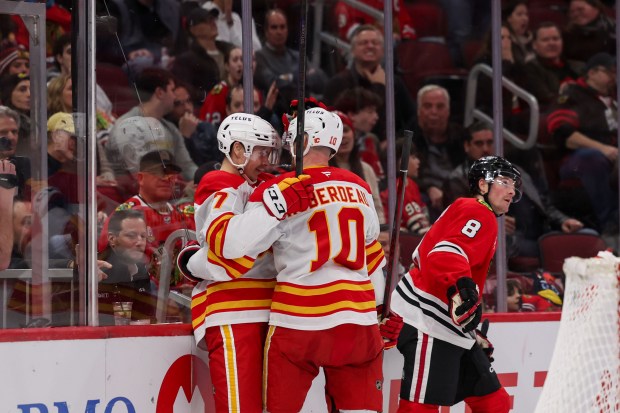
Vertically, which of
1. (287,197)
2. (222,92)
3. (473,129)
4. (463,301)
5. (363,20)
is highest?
(363,20)

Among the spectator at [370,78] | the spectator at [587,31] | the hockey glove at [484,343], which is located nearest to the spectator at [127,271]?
the hockey glove at [484,343]

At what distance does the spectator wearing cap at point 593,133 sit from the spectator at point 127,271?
2.59m

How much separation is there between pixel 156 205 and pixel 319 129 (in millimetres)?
673

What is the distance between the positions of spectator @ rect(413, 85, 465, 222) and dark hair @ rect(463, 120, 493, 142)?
0.08 ft

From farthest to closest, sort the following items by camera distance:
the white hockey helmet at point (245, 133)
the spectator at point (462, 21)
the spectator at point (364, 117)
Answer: the spectator at point (462, 21), the spectator at point (364, 117), the white hockey helmet at point (245, 133)

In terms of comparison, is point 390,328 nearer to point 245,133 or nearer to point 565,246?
point 245,133

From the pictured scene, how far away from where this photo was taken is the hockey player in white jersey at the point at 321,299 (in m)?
3.50

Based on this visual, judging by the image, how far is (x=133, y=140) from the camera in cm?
393

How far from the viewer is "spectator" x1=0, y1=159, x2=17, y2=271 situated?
355 centimetres

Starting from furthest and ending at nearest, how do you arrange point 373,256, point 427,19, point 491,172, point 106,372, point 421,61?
point 427,19 → point 421,61 → point 491,172 → point 373,256 → point 106,372

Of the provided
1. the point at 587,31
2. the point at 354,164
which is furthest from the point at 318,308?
the point at 587,31

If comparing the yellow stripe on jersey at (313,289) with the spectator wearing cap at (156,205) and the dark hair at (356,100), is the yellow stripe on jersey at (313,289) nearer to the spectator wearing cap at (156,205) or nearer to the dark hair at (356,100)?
the spectator wearing cap at (156,205)

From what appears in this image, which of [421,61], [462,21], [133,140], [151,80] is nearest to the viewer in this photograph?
[133,140]

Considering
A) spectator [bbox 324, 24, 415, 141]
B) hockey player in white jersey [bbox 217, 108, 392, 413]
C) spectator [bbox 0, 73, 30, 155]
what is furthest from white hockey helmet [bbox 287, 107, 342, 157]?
spectator [bbox 324, 24, 415, 141]
